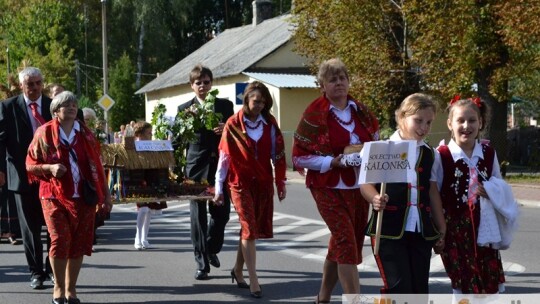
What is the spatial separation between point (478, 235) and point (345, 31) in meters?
23.6

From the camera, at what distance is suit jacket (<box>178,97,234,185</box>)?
9.80m

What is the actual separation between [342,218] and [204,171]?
305cm

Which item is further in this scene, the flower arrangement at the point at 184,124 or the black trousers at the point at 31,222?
the flower arrangement at the point at 184,124

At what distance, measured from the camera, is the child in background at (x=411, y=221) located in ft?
20.2

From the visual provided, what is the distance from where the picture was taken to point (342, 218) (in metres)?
7.06

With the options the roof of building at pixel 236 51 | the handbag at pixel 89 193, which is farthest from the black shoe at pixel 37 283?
the roof of building at pixel 236 51

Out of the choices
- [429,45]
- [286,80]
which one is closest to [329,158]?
[429,45]

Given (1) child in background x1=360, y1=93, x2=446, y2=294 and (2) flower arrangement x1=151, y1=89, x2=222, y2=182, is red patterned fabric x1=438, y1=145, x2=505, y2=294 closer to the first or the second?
(1) child in background x1=360, y1=93, x2=446, y2=294

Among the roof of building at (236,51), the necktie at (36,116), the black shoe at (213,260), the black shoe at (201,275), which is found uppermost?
the roof of building at (236,51)

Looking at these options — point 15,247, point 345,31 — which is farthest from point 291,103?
point 15,247

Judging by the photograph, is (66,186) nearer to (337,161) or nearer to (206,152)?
(206,152)

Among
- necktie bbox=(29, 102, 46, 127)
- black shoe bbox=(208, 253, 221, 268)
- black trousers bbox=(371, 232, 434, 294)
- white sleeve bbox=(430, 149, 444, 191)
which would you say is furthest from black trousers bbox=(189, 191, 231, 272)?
black trousers bbox=(371, 232, 434, 294)

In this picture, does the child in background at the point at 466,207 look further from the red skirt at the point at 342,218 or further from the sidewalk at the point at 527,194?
the sidewalk at the point at 527,194

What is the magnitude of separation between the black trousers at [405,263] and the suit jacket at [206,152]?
388 cm
